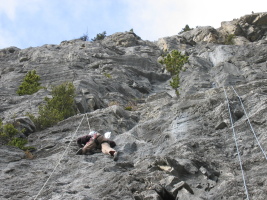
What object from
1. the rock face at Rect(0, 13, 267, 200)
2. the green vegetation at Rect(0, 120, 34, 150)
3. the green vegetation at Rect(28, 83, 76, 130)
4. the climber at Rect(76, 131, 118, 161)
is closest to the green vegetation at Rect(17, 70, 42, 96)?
the rock face at Rect(0, 13, 267, 200)

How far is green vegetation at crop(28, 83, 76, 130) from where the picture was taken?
58.2 ft

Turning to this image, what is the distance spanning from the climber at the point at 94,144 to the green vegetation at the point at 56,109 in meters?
4.83

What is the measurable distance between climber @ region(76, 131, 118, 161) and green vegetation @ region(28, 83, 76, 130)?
4831 millimetres

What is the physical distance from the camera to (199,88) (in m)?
24.6

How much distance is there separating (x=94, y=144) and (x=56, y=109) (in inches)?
276

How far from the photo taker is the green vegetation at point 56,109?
1773cm

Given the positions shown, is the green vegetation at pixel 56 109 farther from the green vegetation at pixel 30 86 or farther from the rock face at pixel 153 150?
the green vegetation at pixel 30 86

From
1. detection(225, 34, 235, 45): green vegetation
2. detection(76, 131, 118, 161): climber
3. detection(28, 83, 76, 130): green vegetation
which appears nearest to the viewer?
detection(76, 131, 118, 161): climber

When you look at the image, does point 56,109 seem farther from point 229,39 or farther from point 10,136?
point 229,39

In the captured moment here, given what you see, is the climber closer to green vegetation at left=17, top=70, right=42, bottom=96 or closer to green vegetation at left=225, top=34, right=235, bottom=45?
green vegetation at left=17, top=70, right=42, bottom=96

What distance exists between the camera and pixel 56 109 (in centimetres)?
1917

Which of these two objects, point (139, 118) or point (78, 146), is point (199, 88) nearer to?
point (139, 118)

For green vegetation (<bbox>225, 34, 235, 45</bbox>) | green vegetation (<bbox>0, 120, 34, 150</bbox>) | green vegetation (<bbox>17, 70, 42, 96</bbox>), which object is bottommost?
green vegetation (<bbox>0, 120, 34, 150</bbox>)

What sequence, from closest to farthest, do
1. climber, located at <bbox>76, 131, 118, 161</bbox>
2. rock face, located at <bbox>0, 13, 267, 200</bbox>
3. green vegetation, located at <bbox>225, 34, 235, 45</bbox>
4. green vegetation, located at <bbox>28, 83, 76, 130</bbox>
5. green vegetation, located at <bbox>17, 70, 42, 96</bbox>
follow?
rock face, located at <bbox>0, 13, 267, 200</bbox> → climber, located at <bbox>76, 131, 118, 161</bbox> → green vegetation, located at <bbox>28, 83, 76, 130</bbox> → green vegetation, located at <bbox>17, 70, 42, 96</bbox> → green vegetation, located at <bbox>225, 34, 235, 45</bbox>
